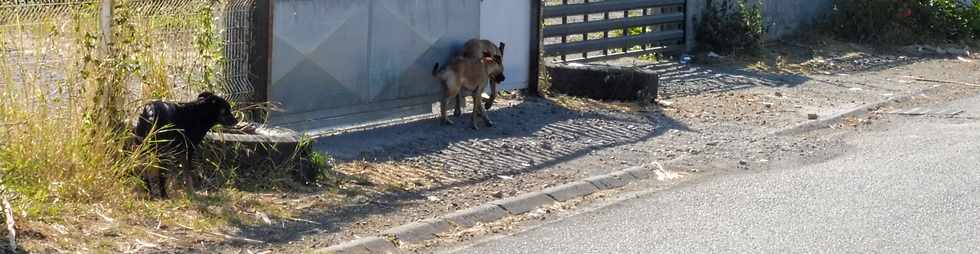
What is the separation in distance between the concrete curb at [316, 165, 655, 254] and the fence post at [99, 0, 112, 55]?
183 cm

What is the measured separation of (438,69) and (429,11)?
49 cm

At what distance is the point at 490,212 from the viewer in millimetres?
8227

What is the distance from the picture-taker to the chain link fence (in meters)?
7.71

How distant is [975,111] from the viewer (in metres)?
13.4

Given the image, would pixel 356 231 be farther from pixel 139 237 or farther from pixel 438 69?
pixel 438 69

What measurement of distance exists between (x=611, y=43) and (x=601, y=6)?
1.66 feet

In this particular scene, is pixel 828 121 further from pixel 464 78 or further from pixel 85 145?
pixel 85 145

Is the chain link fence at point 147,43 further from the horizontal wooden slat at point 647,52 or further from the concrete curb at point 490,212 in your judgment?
the horizontal wooden slat at point 647,52

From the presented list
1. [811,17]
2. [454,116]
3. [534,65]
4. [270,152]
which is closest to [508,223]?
[270,152]

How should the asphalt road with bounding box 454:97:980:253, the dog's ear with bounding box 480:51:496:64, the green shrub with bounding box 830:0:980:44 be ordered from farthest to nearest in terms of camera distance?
1. the green shrub with bounding box 830:0:980:44
2. the dog's ear with bounding box 480:51:496:64
3. the asphalt road with bounding box 454:97:980:253

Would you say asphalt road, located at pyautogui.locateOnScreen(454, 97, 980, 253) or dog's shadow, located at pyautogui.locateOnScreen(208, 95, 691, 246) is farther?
dog's shadow, located at pyautogui.locateOnScreen(208, 95, 691, 246)

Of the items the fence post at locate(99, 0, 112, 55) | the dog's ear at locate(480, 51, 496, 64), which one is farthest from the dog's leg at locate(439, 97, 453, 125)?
the fence post at locate(99, 0, 112, 55)

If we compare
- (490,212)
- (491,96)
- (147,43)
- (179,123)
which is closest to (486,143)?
(491,96)

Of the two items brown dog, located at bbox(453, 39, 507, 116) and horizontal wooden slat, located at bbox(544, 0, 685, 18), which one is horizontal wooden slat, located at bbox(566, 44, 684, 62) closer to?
horizontal wooden slat, located at bbox(544, 0, 685, 18)
